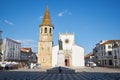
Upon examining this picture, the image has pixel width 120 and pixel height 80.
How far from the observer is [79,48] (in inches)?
2532

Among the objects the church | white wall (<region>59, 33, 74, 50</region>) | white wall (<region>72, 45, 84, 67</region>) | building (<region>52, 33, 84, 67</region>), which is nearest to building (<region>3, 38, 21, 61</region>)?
the church

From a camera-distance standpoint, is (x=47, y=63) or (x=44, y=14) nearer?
(x=47, y=63)

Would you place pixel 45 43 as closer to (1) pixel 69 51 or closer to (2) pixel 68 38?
(2) pixel 68 38

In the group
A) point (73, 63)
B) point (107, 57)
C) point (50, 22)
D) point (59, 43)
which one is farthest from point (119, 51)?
point (50, 22)

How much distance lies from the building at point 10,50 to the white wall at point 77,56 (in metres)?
24.5

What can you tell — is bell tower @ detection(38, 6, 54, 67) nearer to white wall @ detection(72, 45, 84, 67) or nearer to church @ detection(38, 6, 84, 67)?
church @ detection(38, 6, 84, 67)

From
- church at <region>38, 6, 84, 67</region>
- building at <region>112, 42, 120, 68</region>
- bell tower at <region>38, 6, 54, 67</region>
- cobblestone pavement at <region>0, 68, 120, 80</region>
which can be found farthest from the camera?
church at <region>38, 6, 84, 67</region>

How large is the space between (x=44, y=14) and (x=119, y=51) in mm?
29816

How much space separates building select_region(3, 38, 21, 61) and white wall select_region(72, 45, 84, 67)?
24.5 meters

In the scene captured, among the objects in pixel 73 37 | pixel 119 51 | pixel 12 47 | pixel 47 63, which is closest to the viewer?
pixel 119 51

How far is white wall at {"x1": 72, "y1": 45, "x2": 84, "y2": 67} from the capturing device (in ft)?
207

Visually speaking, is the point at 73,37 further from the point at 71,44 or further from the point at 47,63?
the point at 47,63

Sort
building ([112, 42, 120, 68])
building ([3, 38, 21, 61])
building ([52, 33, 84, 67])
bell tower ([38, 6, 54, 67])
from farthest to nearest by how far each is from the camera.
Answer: building ([3, 38, 21, 61]), building ([52, 33, 84, 67]), bell tower ([38, 6, 54, 67]), building ([112, 42, 120, 68])

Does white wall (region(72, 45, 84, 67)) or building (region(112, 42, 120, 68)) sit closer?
building (region(112, 42, 120, 68))
